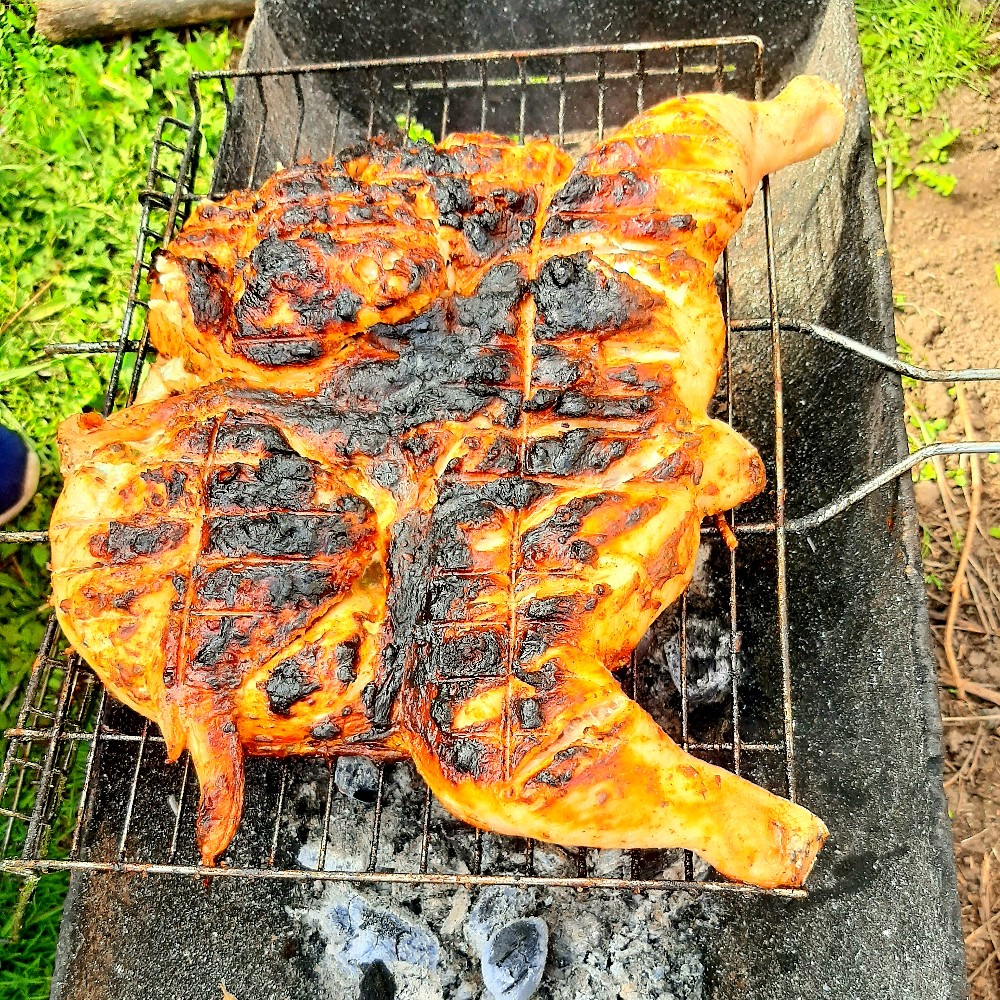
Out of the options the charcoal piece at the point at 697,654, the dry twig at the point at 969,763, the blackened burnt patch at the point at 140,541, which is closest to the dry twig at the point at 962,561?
the dry twig at the point at 969,763

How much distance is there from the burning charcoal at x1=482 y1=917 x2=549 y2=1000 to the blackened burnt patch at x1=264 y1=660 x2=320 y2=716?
4.29 ft

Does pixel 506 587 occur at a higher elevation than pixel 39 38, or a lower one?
lower

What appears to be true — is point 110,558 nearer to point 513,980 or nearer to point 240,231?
point 240,231

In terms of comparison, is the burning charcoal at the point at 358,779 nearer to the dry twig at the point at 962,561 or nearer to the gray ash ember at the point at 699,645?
the gray ash ember at the point at 699,645

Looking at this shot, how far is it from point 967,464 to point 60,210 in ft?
15.6

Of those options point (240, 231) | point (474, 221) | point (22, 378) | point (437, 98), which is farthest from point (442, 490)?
point (22, 378)

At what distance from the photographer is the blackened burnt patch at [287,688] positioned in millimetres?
2312

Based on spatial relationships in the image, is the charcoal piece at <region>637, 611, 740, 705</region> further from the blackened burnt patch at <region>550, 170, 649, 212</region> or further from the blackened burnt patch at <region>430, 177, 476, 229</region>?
the blackened burnt patch at <region>430, 177, 476, 229</region>

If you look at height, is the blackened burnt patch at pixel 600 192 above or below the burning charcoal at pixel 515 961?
above

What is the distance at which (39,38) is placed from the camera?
489cm

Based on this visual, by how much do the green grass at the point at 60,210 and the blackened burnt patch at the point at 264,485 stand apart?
2.14 metres

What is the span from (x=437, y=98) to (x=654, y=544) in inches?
107

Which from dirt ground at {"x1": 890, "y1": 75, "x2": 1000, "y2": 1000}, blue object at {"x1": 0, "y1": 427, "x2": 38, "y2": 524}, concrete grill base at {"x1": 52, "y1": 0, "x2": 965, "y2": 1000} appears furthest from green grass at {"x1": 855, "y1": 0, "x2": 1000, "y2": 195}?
blue object at {"x1": 0, "y1": 427, "x2": 38, "y2": 524}

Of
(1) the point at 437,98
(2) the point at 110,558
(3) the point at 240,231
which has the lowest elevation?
(2) the point at 110,558
